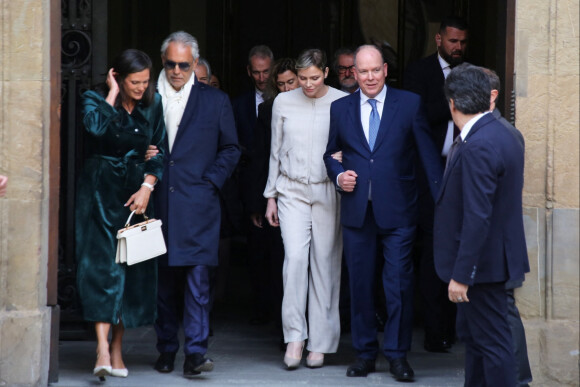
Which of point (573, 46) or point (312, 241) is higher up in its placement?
point (573, 46)

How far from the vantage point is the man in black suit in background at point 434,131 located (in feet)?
25.4

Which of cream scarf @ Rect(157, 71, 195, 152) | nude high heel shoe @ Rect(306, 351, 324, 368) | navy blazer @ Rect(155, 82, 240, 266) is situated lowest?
nude high heel shoe @ Rect(306, 351, 324, 368)

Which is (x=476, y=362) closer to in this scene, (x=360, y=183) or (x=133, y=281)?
(x=360, y=183)

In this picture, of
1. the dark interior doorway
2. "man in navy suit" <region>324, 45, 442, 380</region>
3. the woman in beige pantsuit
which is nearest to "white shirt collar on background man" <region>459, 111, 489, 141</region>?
"man in navy suit" <region>324, 45, 442, 380</region>

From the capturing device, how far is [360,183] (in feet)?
23.2

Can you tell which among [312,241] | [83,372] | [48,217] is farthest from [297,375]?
[48,217]

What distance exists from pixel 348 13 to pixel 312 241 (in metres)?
5.40

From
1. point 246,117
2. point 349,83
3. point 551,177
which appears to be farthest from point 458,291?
point 246,117

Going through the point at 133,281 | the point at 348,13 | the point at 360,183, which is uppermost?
the point at 348,13

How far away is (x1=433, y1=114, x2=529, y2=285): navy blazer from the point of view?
17.9 feet

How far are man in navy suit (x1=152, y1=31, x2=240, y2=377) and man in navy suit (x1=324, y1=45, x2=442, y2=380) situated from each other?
0.74 m

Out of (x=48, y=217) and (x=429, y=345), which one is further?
(x=429, y=345)

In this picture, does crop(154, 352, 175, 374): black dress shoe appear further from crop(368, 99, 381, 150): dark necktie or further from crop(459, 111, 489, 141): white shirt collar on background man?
crop(459, 111, 489, 141): white shirt collar on background man

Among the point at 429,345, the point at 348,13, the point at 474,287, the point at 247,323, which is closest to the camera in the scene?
the point at 474,287
